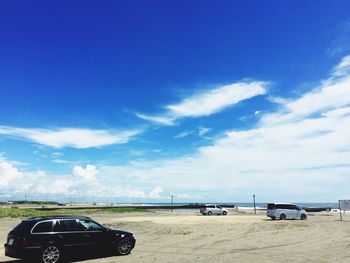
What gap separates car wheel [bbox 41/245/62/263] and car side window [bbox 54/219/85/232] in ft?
2.29

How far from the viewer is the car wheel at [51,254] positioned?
1451 cm

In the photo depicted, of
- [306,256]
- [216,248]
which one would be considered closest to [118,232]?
[216,248]

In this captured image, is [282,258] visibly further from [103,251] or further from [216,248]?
[103,251]

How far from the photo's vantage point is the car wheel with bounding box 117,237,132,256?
54.9 ft

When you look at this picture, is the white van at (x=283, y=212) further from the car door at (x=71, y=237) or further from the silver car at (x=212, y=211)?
the car door at (x=71, y=237)

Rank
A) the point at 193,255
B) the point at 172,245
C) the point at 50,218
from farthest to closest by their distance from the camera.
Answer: the point at 172,245 < the point at 193,255 < the point at 50,218

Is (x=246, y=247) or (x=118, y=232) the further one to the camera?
(x=246, y=247)

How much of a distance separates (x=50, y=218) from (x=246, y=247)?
9.24 metres

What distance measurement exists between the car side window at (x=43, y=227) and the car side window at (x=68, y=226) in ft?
0.85

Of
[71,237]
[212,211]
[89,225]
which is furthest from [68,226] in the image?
[212,211]

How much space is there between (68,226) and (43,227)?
1.06 metres

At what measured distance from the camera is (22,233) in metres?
14.4

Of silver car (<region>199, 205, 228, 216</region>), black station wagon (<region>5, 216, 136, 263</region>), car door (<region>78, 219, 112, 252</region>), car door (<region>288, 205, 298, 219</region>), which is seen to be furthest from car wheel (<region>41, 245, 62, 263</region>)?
silver car (<region>199, 205, 228, 216</region>)

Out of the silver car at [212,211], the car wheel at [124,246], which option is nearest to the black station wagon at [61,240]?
the car wheel at [124,246]
